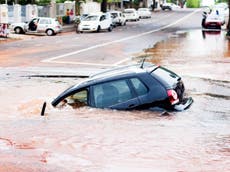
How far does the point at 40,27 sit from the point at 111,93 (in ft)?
115

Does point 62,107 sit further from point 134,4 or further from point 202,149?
point 134,4

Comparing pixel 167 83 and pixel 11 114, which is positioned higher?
pixel 167 83

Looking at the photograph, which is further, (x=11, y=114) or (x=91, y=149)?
(x=11, y=114)

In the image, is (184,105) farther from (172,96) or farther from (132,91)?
(132,91)

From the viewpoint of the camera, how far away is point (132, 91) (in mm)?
10562

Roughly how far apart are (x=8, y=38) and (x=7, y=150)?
31322mm

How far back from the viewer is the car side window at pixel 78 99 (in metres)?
10.9

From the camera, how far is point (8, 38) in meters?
39.6

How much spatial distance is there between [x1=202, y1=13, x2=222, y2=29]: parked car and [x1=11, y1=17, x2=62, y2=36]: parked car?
13.6 metres

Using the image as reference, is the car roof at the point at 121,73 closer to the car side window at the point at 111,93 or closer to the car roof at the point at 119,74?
the car roof at the point at 119,74

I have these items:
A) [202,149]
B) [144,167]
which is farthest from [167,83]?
[144,167]

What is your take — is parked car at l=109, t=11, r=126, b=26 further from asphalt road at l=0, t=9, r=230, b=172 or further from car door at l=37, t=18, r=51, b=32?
asphalt road at l=0, t=9, r=230, b=172

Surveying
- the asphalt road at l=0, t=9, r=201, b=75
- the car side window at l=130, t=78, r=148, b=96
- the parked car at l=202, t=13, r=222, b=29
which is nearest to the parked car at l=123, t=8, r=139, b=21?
the parked car at l=202, t=13, r=222, b=29

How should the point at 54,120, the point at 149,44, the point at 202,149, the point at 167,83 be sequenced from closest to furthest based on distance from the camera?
the point at 202,149
the point at 167,83
the point at 54,120
the point at 149,44
